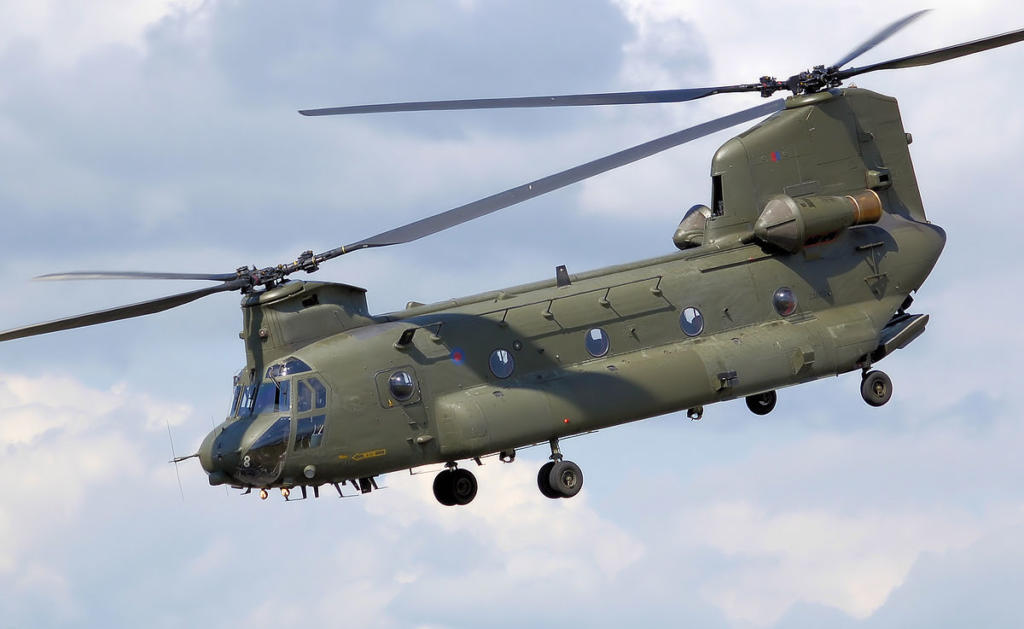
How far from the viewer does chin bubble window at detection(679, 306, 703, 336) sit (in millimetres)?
30719

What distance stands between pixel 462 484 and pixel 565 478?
101 inches

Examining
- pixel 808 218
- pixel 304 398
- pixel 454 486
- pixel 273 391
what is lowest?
pixel 454 486

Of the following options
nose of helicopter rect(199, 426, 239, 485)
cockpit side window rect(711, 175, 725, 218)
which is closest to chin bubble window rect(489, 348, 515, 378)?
nose of helicopter rect(199, 426, 239, 485)

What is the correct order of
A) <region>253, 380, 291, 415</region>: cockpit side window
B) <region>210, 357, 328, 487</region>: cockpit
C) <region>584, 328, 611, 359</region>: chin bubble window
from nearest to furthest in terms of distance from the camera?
<region>210, 357, 328, 487</region>: cockpit → <region>253, 380, 291, 415</region>: cockpit side window → <region>584, 328, 611, 359</region>: chin bubble window

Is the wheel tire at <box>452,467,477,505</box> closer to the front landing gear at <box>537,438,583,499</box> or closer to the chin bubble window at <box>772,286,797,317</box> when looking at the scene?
the front landing gear at <box>537,438,583,499</box>

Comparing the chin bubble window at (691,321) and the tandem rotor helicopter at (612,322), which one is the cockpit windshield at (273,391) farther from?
the chin bubble window at (691,321)

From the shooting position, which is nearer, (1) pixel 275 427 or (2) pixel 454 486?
(1) pixel 275 427

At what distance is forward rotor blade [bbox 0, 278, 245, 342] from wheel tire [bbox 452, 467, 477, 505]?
665cm

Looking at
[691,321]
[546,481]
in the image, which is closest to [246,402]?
[546,481]

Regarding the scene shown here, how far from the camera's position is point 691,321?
30.8 metres

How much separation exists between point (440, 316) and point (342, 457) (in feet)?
11.7

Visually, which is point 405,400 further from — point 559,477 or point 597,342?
point 597,342

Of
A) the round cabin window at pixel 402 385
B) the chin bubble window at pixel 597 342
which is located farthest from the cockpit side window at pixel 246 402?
the chin bubble window at pixel 597 342

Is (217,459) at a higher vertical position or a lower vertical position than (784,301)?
lower
